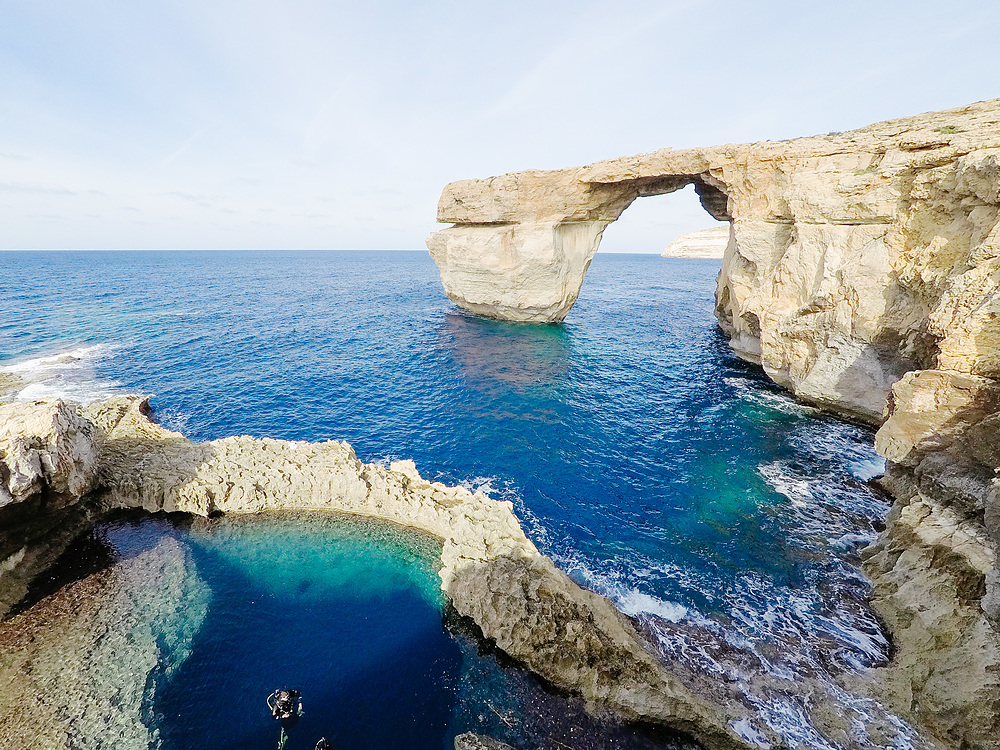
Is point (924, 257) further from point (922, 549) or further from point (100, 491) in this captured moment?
point (100, 491)

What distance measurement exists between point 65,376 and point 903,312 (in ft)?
152

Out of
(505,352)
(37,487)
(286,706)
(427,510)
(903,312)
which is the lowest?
(286,706)

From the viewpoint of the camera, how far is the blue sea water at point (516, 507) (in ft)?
32.7

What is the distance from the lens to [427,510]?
14.8m

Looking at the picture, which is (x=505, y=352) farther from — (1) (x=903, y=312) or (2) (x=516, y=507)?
(1) (x=903, y=312)

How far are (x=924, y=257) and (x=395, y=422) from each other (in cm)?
2371

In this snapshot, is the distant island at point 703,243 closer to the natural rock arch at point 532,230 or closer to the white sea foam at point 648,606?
the natural rock arch at point 532,230

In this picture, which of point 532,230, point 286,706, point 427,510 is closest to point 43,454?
point 286,706

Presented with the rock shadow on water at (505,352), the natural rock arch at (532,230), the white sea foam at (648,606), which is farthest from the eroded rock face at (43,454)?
the natural rock arch at (532,230)

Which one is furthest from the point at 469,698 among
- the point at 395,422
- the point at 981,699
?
the point at 395,422

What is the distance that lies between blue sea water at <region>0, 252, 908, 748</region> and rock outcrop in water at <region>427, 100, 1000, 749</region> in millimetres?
1246

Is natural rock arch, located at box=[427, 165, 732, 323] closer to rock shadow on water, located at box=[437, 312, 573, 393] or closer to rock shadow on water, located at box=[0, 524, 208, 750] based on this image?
rock shadow on water, located at box=[437, 312, 573, 393]

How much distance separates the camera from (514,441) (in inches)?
806

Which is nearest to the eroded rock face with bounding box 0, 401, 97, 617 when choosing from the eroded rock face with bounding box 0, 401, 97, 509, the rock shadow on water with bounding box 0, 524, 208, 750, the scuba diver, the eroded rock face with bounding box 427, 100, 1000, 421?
the eroded rock face with bounding box 0, 401, 97, 509
